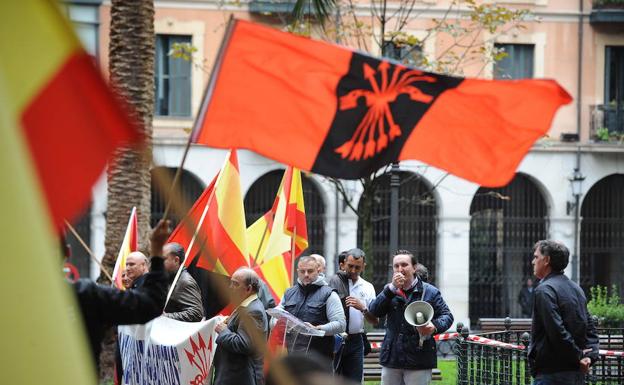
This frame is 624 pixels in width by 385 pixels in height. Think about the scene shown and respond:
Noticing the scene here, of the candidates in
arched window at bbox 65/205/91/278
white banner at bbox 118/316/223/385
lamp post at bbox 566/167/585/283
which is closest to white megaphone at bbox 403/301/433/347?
white banner at bbox 118/316/223/385

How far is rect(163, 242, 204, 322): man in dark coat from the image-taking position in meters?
9.59

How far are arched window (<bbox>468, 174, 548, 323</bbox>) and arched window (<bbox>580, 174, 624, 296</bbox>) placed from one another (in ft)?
4.12

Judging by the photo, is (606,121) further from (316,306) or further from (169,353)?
(169,353)

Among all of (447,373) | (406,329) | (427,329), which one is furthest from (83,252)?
(427,329)

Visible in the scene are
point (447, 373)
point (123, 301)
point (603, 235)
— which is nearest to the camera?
point (123, 301)

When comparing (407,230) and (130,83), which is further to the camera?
(407,230)

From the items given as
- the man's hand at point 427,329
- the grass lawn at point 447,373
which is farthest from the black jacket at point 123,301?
the grass lawn at point 447,373

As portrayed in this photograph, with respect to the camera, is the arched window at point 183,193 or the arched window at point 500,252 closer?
the arched window at point 183,193

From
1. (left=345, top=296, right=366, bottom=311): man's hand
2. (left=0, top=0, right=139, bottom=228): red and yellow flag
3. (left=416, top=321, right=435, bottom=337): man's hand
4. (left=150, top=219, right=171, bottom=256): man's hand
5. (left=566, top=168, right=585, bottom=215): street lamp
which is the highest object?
(left=566, top=168, right=585, bottom=215): street lamp

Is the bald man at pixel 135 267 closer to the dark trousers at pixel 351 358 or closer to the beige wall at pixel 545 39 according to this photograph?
the dark trousers at pixel 351 358

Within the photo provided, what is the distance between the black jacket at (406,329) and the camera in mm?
10188

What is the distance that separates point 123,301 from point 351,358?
5692 millimetres

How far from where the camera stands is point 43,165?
4426 millimetres

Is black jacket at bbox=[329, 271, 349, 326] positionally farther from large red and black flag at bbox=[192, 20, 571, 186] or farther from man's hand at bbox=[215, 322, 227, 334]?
large red and black flag at bbox=[192, 20, 571, 186]
